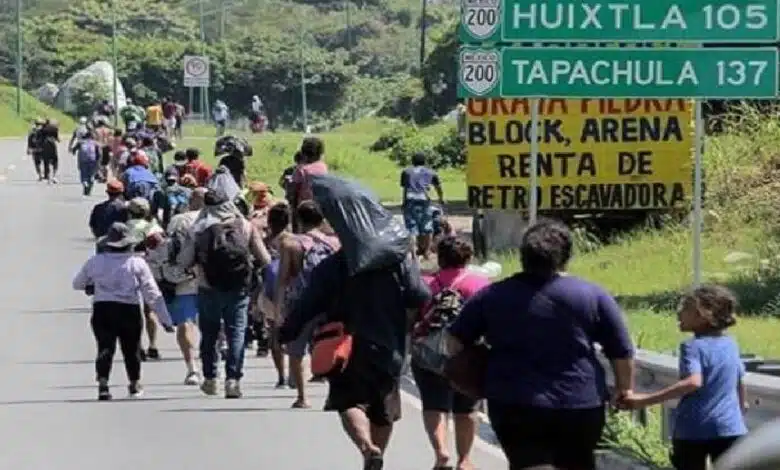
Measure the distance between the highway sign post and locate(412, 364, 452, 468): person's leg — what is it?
3483 millimetres

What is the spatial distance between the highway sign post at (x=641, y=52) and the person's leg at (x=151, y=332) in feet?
14.7

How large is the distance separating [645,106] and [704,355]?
15.6 meters

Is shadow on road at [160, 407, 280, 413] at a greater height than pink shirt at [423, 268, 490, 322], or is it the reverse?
pink shirt at [423, 268, 490, 322]

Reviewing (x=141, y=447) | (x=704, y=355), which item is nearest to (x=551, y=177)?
(x=141, y=447)

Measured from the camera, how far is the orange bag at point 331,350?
11.1 meters

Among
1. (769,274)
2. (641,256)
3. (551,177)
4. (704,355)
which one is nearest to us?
(704,355)

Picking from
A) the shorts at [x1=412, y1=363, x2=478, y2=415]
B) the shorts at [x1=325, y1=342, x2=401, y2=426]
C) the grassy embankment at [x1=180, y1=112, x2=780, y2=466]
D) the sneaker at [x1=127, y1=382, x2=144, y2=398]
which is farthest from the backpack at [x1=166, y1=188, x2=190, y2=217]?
the shorts at [x1=325, y1=342, x2=401, y2=426]

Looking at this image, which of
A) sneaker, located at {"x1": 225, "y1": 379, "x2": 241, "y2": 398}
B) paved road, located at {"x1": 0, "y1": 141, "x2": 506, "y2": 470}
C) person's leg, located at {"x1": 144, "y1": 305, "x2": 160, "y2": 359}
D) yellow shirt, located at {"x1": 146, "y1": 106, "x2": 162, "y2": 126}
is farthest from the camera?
yellow shirt, located at {"x1": 146, "y1": 106, "x2": 162, "y2": 126}

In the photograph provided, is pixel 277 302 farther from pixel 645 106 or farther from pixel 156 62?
pixel 156 62

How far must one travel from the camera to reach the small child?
927cm

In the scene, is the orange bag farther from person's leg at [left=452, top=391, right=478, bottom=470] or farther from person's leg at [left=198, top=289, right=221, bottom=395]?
person's leg at [left=198, top=289, right=221, bottom=395]

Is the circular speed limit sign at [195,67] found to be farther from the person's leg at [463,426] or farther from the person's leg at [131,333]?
the person's leg at [463,426]

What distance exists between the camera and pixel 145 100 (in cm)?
9344

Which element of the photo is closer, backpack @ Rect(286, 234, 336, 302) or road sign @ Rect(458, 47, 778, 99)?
backpack @ Rect(286, 234, 336, 302)
